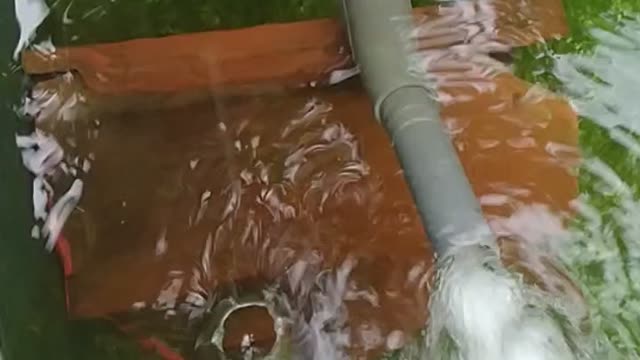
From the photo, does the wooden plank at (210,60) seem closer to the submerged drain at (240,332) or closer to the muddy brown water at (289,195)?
the muddy brown water at (289,195)

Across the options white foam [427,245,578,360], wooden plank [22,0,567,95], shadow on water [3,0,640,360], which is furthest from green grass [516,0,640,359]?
wooden plank [22,0,567,95]

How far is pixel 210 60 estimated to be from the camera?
1173 millimetres

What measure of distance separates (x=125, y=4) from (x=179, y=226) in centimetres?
25

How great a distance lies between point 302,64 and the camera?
118cm

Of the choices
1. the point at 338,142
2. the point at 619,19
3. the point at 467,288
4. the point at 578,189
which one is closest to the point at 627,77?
the point at 619,19

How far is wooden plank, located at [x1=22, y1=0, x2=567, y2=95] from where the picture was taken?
1149 mm

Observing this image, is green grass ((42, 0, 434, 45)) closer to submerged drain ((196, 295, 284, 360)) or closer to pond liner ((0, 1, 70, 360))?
pond liner ((0, 1, 70, 360))

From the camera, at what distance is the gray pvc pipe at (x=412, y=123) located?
1.01 meters

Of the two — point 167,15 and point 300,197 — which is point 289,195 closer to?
point 300,197

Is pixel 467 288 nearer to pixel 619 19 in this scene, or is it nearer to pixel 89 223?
pixel 89 223

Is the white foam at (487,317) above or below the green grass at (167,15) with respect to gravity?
below

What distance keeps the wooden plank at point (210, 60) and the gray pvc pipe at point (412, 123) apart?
47mm

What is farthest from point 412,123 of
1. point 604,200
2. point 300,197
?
point 604,200

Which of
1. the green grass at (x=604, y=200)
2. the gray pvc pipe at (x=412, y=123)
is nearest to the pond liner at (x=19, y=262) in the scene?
the gray pvc pipe at (x=412, y=123)
